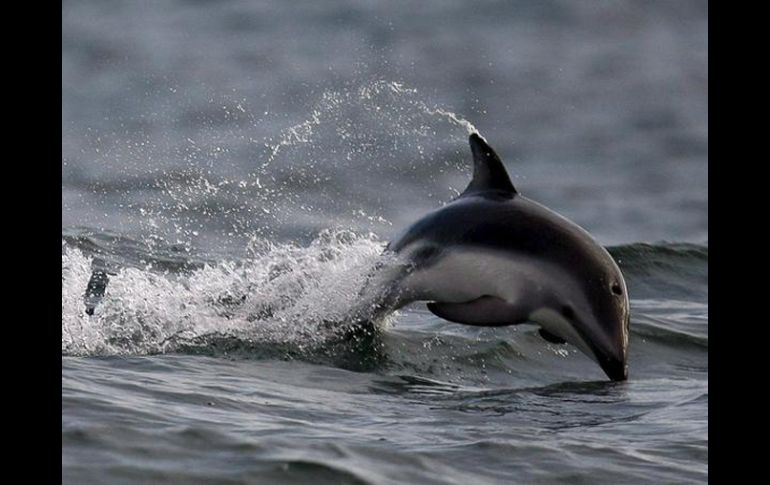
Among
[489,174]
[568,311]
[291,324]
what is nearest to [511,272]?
[568,311]

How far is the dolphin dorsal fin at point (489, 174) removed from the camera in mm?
7871

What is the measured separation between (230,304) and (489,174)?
2.00 meters

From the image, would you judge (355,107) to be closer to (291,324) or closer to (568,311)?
(291,324)

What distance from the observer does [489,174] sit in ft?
25.9

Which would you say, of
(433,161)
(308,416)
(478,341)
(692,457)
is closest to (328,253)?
(478,341)

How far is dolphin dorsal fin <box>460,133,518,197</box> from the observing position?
7.87 metres

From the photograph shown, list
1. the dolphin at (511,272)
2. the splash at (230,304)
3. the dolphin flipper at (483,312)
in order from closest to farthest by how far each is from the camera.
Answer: the splash at (230,304), the dolphin at (511,272), the dolphin flipper at (483,312)

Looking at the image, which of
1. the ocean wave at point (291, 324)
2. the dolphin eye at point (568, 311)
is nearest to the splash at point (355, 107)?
the ocean wave at point (291, 324)

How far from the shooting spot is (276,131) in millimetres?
18266

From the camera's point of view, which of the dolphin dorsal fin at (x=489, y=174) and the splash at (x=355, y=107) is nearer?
the dolphin dorsal fin at (x=489, y=174)

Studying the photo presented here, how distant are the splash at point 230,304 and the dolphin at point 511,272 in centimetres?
48

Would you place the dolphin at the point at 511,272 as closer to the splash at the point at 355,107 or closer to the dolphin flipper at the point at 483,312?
the dolphin flipper at the point at 483,312

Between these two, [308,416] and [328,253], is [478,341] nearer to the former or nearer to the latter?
[328,253]

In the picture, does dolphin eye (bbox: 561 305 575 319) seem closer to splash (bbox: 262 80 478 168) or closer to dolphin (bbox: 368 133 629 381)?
dolphin (bbox: 368 133 629 381)
